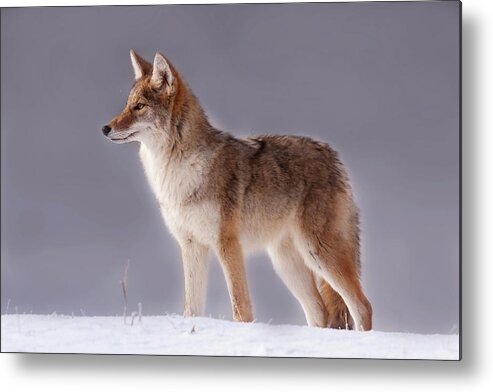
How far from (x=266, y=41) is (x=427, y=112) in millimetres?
833

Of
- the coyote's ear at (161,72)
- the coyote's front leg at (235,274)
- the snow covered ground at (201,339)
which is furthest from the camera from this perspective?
the coyote's ear at (161,72)

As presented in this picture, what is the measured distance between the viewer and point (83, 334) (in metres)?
4.25

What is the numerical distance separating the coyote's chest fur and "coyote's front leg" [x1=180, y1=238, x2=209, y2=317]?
95mm

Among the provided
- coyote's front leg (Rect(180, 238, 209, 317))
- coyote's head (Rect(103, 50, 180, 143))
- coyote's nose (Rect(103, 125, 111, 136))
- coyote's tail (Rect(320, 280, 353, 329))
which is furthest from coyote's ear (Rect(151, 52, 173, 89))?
coyote's tail (Rect(320, 280, 353, 329))

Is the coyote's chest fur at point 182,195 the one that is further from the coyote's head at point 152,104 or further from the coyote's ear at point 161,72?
the coyote's ear at point 161,72

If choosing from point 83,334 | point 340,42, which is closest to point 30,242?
point 83,334

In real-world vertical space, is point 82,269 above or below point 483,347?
above

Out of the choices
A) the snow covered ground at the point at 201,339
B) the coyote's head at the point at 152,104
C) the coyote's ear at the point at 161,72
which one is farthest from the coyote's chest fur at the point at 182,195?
the snow covered ground at the point at 201,339

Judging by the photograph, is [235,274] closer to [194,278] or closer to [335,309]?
[194,278]

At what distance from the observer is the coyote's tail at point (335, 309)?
430cm

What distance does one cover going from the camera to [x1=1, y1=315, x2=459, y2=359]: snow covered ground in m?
4.05

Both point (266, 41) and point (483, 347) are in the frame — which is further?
point (266, 41)

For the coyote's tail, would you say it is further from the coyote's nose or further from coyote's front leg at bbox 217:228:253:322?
the coyote's nose

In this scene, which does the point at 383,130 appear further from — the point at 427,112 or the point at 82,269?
the point at 82,269
